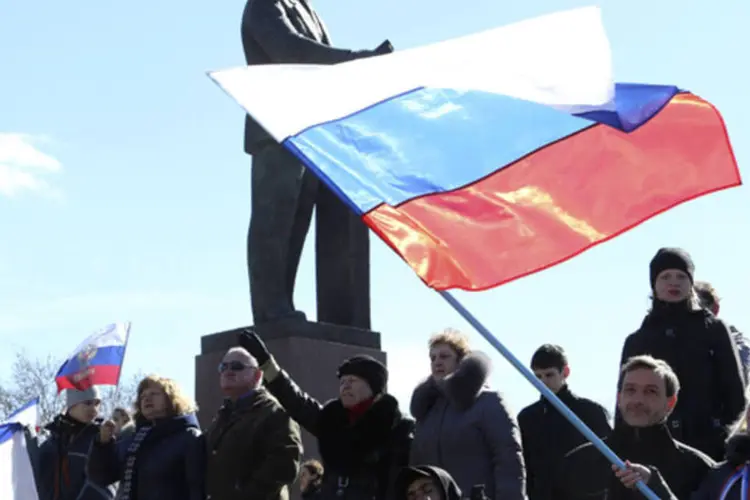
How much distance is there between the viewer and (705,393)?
7223mm

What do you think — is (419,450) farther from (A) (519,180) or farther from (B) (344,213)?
(B) (344,213)

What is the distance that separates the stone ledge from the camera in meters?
10.2

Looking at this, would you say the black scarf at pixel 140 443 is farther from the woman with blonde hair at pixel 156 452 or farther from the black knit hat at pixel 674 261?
the black knit hat at pixel 674 261

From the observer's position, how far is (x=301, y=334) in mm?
10234

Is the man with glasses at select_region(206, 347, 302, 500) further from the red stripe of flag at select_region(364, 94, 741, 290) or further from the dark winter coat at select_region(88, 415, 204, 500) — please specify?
the red stripe of flag at select_region(364, 94, 741, 290)

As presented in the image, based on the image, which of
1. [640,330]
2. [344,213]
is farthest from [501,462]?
[344,213]

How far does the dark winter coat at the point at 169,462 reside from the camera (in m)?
7.96

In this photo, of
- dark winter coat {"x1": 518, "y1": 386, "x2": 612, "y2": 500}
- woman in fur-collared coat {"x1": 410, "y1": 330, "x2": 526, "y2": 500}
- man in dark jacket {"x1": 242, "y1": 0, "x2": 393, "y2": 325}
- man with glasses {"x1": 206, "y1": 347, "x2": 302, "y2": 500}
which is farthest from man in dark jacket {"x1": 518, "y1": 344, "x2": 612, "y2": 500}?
man in dark jacket {"x1": 242, "y1": 0, "x2": 393, "y2": 325}

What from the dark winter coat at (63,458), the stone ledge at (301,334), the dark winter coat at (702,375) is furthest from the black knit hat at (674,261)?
the dark winter coat at (63,458)

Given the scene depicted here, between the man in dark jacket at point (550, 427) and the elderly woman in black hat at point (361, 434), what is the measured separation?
79 centimetres

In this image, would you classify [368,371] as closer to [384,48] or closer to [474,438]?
[474,438]

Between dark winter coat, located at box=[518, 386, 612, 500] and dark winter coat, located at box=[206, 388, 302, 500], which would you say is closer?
dark winter coat, located at box=[206, 388, 302, 500]

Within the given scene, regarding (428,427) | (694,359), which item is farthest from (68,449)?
(694,359)

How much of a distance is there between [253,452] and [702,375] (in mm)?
2304
